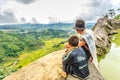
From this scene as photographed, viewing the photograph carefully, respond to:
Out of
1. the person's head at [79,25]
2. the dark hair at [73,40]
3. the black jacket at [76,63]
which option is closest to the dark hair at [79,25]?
the person's head at [79,25]

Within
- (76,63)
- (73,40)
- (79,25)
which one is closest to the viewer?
(73,40)

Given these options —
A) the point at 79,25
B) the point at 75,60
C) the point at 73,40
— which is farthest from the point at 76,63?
the point at 79,25

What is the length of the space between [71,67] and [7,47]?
187m

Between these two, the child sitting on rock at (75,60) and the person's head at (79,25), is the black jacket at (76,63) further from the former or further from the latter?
the person's head at (79,25)

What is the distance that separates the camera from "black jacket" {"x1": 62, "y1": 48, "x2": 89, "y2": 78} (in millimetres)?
6375

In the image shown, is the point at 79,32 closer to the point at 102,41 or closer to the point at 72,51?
the point at 72,51

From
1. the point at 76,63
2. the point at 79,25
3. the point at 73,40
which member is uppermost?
the point at 79,25

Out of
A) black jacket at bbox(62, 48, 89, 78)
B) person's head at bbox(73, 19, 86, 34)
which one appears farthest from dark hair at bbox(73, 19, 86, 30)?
black jacket at bbox(62, 48, 89, 78)

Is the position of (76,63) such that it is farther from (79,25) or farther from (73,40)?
(79,25)

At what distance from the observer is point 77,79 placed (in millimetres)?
6625

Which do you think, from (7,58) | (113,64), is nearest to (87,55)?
(113,64)

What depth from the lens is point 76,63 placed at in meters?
6.43

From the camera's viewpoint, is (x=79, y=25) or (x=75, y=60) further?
(x=79, y=25)

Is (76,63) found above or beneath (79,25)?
beneath
